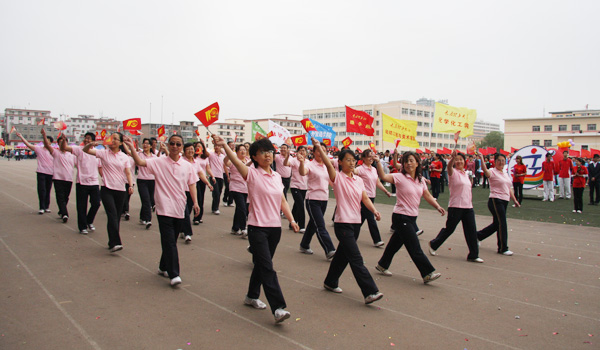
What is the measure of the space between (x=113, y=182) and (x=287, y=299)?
426 centimetres

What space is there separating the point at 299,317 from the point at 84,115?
164m

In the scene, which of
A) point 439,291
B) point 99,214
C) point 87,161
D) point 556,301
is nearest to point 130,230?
point 87,161

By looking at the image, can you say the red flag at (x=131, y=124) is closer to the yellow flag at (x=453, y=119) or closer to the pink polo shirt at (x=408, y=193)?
the yellow flag at (x=453, y=119)

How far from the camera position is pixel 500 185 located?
26.8 ft

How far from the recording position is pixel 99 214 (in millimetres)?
11969

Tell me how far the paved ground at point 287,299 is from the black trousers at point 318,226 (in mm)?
284

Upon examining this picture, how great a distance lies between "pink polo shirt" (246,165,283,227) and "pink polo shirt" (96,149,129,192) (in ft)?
13.2

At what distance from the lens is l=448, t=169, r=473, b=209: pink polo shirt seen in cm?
746

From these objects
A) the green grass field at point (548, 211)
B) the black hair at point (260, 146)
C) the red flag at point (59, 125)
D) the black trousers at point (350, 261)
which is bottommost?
the green grass field at point (548, 211)

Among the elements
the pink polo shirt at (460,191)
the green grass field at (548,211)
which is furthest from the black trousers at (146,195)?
the green grass field at (548,211)

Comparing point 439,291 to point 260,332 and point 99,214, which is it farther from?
point 99,214

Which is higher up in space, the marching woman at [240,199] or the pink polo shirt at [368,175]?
the pink polo shirt at [368,175]

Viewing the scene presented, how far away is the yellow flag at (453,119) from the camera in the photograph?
1212 cm

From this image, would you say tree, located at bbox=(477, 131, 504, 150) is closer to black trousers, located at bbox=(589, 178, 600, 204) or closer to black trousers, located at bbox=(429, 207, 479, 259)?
black trousers, located at bbox=(589, 178, 600, 204)
